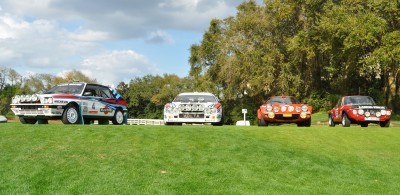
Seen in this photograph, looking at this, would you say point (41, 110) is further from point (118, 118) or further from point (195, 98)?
point (195, 98)

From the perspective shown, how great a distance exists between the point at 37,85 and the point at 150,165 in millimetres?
88889

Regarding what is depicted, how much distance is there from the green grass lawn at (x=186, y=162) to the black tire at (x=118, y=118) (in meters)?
5.41

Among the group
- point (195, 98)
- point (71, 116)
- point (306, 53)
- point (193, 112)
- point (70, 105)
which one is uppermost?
point (306, 53)

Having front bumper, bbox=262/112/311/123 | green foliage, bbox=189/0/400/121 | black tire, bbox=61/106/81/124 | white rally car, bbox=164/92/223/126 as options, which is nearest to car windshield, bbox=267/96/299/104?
front bumper, bbox=262/112/311/123

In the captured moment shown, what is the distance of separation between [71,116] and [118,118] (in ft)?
9.02

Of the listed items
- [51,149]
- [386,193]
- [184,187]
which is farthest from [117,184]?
[386,193]

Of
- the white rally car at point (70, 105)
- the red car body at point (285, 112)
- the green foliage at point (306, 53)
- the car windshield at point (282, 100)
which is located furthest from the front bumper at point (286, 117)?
the green foliage at point (306, 53)

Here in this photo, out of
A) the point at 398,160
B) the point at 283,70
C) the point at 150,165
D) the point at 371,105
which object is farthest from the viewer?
the point at 283,70

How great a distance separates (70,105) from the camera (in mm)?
15805

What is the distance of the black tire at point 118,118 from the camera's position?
18.1 meters

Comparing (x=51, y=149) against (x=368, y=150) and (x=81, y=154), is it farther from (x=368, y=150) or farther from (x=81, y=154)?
(x=368, y=150)

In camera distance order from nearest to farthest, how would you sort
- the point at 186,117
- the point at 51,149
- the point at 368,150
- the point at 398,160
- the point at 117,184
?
the point at 117,184 < the point at 51,149 < the point at 398,160 < the point at 368,150 < the point at 186,117

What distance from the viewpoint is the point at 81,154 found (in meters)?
9.37

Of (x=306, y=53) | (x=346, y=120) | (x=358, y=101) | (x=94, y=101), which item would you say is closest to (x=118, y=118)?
(x=94, y=101)
